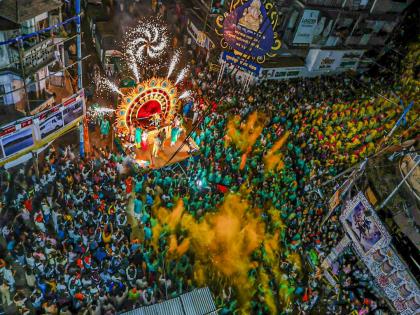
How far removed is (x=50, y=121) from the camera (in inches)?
524

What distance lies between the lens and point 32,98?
14.8m

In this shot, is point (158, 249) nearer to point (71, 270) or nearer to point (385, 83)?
point (71, 270)

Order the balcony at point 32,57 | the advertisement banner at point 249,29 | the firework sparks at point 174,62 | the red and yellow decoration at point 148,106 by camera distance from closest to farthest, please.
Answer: the balcony at point 32,57
the red and yellow decoration at point 148,106
the advertisement banner at point 249,29
the firework sparks at point 174,62

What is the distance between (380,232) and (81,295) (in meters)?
9.75

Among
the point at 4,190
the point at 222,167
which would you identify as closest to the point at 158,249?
the point at 222,167

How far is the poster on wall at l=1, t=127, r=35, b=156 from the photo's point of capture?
12.2 metres

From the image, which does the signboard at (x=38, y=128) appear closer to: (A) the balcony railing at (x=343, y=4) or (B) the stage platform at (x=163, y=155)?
(B) the stage platform at (x=163, y=155)

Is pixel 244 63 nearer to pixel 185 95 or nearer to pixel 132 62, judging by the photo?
pixel 185 95

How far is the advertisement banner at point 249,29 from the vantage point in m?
16.3

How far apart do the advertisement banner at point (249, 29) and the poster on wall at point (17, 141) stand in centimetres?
966

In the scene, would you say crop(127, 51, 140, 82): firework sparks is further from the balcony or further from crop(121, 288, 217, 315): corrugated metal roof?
crop(121, 288, 217, 315): corrugated metal roof

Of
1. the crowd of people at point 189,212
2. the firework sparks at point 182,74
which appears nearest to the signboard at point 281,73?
the crowd of people at point 189,212

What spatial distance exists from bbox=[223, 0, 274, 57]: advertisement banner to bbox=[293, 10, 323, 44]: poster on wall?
6.83 meters

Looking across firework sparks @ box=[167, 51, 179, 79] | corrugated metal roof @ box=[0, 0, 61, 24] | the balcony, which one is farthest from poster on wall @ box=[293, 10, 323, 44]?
corrugated metal roof @ box=[0, 0, 61, 24]
